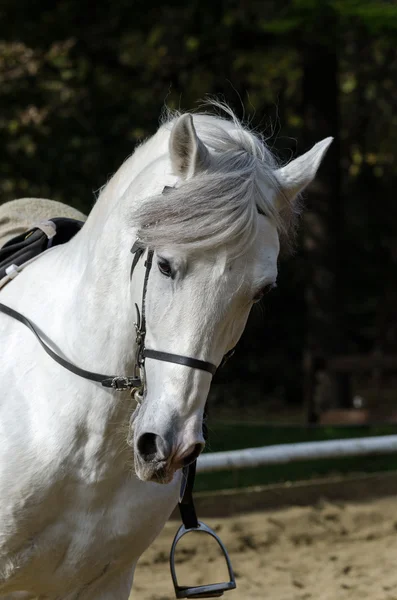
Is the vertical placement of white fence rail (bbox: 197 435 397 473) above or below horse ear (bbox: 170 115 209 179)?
below

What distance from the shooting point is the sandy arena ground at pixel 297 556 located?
4750mm

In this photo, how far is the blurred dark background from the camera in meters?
9.96

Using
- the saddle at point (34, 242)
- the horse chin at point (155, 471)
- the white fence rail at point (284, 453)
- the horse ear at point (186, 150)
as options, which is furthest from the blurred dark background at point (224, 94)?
the horse chin at point (155, 471)

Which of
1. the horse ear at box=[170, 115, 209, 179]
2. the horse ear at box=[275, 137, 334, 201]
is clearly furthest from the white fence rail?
the horse ear at box=[170, 115, 209, 179]

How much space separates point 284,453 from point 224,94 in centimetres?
481

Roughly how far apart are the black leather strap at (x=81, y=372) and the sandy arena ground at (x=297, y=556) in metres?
2.14

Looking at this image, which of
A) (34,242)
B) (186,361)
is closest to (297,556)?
(34,242)

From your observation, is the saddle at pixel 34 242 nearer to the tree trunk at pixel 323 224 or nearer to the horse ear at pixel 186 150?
the horse ear at pixel 186 150

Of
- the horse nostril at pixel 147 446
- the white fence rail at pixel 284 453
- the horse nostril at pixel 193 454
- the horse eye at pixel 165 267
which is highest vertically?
the horse eye at pixel 165 267

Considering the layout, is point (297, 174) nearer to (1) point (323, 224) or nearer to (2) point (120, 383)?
(2) point (120, 383)

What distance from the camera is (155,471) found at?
2.46 metres

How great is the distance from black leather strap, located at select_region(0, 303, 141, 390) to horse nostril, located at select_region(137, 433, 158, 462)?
26cm

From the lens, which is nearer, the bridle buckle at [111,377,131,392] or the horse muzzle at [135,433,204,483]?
the horse muzzle at [135,433,204,483]

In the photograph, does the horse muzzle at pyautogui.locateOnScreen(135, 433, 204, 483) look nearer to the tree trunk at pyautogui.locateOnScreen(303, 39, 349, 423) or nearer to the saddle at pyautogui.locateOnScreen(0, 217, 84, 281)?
the saddle at pyautogui.locateOnScreen(0, 217, 84, 281)
